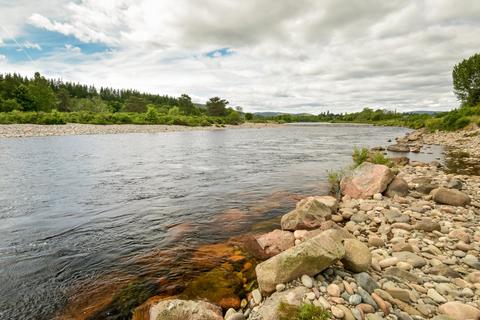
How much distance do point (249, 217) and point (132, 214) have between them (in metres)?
4.45

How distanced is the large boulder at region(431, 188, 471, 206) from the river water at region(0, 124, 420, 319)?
486cm

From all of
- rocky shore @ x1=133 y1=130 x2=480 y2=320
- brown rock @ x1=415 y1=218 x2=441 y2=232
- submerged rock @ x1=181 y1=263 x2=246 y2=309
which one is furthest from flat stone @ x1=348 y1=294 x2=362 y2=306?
brown rock @ x1=415 y1=218 x2=441 y2=232

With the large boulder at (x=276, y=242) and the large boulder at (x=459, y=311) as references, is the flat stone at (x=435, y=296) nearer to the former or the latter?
the large boulder at (x=459, y=311)

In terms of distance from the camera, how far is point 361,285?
4723 mm

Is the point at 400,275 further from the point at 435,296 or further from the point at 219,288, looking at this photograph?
the point at 219,288

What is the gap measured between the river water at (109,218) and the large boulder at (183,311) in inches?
→ 66.7

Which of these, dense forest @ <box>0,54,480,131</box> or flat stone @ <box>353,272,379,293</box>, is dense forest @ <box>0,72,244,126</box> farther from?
flat stone @ <box>353,272,379,293</box>

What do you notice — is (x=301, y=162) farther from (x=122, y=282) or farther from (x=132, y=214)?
(x=122, y=282)

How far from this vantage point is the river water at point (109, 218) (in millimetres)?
5805

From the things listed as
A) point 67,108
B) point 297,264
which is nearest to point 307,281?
point 297,264

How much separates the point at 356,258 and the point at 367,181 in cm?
644

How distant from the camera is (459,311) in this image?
13.1ft

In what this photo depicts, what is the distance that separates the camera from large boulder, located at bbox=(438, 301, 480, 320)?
155 inches

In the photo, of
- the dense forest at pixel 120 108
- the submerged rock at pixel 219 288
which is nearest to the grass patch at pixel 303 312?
the submerged rock at pixel 219 288
